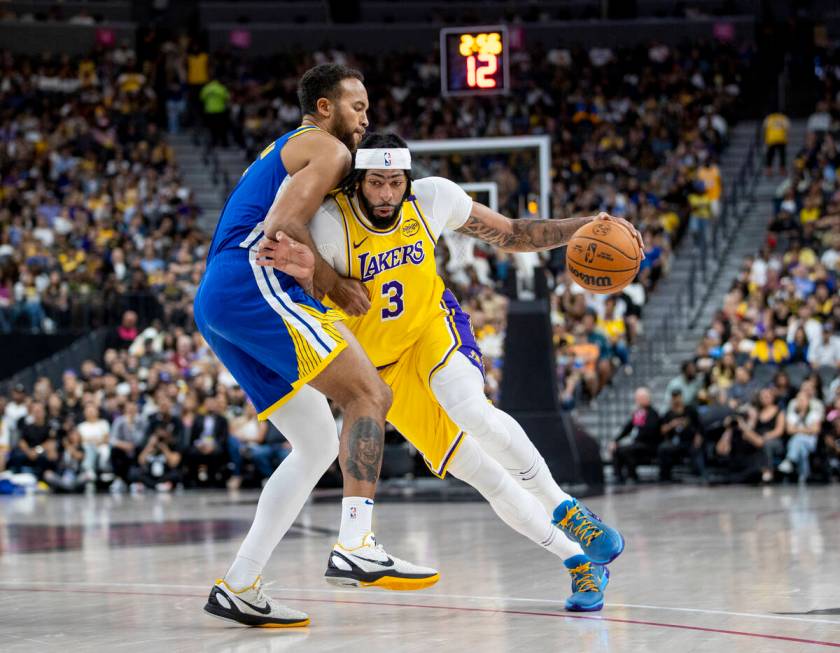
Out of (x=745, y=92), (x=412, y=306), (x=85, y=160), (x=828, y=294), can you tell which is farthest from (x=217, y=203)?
(x=412, y=306)

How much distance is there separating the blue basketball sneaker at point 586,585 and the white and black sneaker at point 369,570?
940 mm

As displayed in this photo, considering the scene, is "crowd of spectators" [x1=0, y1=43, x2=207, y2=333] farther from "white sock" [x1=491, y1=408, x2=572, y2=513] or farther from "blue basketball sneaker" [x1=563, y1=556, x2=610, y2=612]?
"blue basketball sneaker" [x1=563, y1=556, x2=610, y2=612]

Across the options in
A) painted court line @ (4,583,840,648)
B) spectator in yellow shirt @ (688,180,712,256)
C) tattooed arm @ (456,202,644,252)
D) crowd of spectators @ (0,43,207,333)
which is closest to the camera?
painted court line @ (4,583,840,648)

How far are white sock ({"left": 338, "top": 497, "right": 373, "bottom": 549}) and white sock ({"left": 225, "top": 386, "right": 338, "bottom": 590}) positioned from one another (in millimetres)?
330

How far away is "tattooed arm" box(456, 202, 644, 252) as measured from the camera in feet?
20.6

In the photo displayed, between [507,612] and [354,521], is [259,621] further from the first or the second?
[507,612]

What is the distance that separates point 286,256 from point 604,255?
1517 mm

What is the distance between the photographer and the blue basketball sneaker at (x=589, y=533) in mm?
6008

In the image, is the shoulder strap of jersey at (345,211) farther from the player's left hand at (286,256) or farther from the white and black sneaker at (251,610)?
the white and black sneaker at (251,610)

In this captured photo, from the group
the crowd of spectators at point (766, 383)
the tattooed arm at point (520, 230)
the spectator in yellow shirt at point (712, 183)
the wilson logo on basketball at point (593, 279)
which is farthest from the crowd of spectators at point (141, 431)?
the wilson logo on basketball at point (593, 279)

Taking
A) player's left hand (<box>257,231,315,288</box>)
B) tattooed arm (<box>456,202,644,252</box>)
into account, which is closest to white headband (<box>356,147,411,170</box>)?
player's left hand (<box>257,231,315,288</box>)

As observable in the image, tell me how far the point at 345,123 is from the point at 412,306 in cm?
86

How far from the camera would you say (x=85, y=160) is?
2555cm

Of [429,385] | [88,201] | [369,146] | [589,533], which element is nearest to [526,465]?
[589,533]
